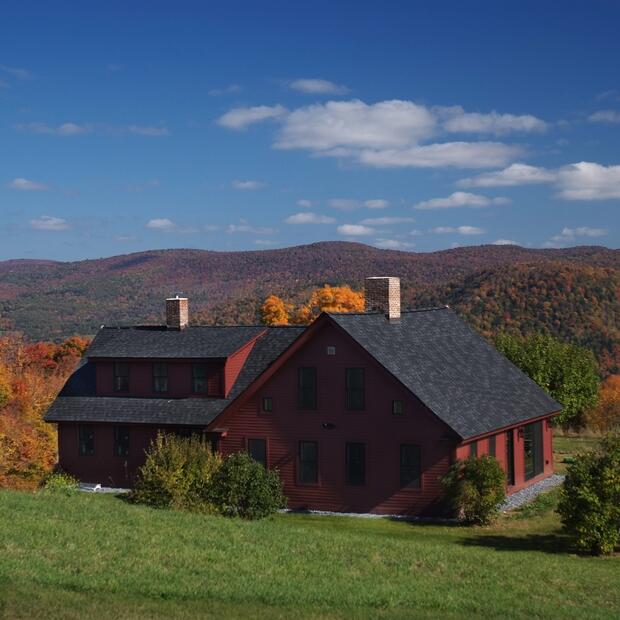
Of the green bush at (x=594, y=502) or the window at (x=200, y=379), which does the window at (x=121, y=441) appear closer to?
the window at (x=200, y=379)

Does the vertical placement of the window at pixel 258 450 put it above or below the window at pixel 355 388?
below

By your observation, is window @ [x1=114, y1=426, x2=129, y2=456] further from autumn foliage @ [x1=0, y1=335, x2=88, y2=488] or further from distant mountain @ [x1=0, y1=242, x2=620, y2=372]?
distant mountain @ [x1=0, y1=242, x2=620, y2=372]

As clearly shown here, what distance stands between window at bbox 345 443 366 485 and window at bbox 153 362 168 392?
8385mm

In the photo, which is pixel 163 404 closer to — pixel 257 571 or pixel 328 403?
Result: pixel 328 403

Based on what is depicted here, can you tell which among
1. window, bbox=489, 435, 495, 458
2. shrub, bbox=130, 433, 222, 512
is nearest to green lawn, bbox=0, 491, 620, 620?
shrub, bbox=130, 433, 222, 512

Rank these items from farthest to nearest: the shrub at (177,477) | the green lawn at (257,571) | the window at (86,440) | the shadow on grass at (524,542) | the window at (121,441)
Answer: the window at (86,440) → the window at (121,441) → the shrub at (177,477) → the shadow on grass at (524,542) → the green lawn at (257,571)

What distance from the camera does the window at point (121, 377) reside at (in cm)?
3712

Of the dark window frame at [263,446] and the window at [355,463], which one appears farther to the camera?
the dark window frame at [263,446]

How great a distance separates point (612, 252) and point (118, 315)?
6891 centimetres

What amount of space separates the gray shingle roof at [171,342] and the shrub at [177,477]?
5.89m

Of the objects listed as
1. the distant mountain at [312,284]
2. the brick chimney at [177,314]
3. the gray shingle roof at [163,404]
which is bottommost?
the gray shingle roof at [163,404]

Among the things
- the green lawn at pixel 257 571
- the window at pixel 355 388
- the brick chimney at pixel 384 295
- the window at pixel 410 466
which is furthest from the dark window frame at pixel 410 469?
the brick chimney at pixel 384 295

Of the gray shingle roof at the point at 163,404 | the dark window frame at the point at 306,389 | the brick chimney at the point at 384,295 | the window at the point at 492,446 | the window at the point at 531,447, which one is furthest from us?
the window at the point at 531,447

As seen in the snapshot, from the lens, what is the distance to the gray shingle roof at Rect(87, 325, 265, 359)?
118 feet
